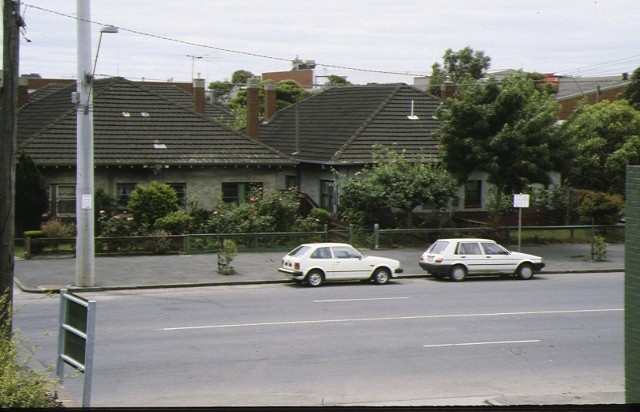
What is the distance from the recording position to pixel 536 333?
1945 centimetres

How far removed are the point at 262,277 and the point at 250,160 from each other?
1285 centimetres

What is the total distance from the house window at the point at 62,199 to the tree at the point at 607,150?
23.6 meters

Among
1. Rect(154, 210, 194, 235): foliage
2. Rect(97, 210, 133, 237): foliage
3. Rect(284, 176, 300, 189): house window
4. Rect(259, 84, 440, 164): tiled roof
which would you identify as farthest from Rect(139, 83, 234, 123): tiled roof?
Rect(97, 210, 133, 237): foliage

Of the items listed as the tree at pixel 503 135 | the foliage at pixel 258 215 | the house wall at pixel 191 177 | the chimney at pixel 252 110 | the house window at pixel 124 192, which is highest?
the chimney at pixel 252 110

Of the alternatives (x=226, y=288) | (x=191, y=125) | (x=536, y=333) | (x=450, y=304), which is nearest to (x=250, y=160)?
(x=191, y=125)

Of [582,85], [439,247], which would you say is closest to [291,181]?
[439,247]

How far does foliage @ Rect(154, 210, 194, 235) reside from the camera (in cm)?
3444

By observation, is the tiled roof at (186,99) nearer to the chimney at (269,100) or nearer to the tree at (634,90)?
the chimney at (269,100)

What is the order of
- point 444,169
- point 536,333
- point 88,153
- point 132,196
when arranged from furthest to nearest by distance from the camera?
point 444,169 < point 132,196 < point 88,153 < point 536,333

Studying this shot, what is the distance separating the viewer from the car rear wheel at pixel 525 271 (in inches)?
1178

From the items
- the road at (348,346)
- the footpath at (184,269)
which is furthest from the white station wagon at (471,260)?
the road at (348,346)

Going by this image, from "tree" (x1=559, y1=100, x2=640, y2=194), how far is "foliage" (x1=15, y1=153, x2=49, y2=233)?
978 inches

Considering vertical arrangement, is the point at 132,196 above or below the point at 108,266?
above

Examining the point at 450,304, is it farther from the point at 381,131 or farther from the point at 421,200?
the point at 381,131
